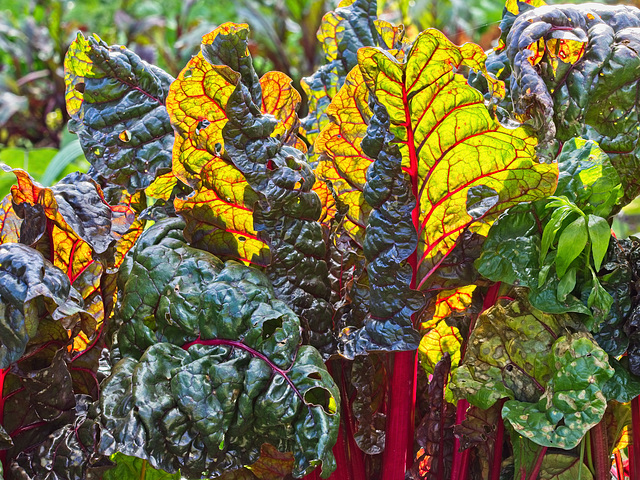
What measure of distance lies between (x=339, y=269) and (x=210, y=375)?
11.6 inches

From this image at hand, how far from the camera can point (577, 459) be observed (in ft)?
2.80

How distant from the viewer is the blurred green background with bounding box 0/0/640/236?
504 cm

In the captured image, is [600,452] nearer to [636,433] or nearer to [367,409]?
[636,433]

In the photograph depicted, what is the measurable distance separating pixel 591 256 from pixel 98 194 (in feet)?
2.09

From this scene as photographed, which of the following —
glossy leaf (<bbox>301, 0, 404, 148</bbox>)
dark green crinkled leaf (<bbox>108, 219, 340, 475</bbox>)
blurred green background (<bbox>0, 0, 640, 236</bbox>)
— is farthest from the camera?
blurred green background (<bbox>0, 0, 640, 236</bbox>)

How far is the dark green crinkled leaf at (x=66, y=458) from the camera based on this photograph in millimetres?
784

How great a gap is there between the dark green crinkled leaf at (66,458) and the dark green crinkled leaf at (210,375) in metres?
0.11

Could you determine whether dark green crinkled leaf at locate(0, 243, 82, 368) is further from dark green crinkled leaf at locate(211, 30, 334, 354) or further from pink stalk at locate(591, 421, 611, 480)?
pink stalk at locate(591, 421, 611, 480)

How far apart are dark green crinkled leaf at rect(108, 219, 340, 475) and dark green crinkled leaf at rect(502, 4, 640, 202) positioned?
391 millimetres

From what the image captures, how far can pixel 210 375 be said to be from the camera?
Result: 72 centimetres

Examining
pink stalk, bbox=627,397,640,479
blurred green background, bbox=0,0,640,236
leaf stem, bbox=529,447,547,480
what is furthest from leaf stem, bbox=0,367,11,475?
blurred green background, bbox=0,0,640,236

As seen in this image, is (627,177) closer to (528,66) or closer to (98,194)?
(528,66)

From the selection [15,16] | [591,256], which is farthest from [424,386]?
[15,16]

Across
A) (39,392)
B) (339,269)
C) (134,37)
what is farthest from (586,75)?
(134,37)
